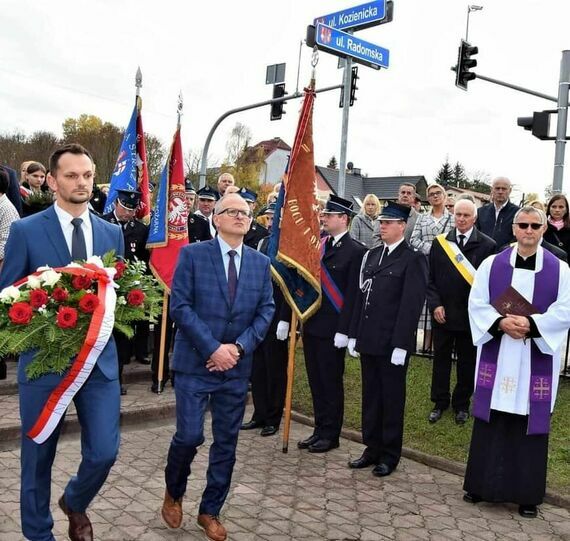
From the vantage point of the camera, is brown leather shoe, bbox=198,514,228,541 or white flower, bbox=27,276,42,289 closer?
white flower, bbox=27,276,42,289

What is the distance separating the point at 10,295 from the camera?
11.5ft

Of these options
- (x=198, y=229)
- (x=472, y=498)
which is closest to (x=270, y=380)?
(x=198, y=229)

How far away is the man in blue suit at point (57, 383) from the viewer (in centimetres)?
372

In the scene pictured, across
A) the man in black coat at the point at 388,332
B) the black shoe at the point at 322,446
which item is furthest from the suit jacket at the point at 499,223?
the black shoe at the point at 322,446

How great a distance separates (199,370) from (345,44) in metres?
8.50

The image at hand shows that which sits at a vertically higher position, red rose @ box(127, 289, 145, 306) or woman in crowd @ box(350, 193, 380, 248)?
woman in crowd @ box(350, 193, 380, 248)

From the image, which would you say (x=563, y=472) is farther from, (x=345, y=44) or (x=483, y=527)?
(x=345, y=44)

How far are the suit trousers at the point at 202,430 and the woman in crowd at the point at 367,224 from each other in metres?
5.95

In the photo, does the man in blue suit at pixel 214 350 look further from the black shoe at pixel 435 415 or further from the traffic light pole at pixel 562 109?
the traffic light pole at pixel 562 109

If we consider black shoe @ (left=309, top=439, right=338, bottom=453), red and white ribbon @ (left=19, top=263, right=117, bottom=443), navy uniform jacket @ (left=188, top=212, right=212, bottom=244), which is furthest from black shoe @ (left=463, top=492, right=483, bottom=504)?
navy uniform jacket @ (left=188, top=212, right=212, bottom=244)

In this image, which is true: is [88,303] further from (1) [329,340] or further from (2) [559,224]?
(2) [559,224]

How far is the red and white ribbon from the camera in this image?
11.8 feet

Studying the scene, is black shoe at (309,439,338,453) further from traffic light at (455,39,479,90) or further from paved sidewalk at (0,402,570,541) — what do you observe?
traffic light at (455,39,479,90)

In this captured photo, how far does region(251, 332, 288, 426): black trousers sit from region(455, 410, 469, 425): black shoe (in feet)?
6.02
